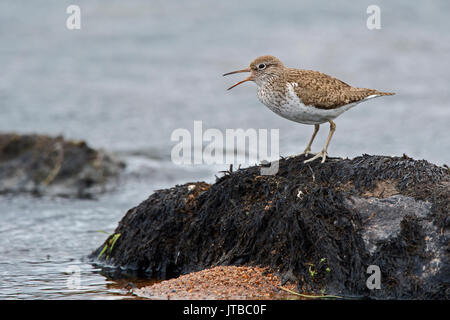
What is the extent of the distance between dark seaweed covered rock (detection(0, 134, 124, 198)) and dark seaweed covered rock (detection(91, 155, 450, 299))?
13.2 feet

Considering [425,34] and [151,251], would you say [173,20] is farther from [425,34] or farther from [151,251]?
[151,251]

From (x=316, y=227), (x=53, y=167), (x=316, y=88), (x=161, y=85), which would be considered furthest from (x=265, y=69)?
(x=161, y=85)

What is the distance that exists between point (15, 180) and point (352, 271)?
23.1 ft

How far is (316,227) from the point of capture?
5.70 meters

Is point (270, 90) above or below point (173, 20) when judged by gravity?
below

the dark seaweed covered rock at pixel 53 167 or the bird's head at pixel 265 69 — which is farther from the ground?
the bird's head at pixel 265 69

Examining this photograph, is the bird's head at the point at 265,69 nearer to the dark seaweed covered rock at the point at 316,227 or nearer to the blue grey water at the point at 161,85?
the dark seaweed covered rock at the point at 316,227

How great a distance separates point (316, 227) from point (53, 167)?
655 centimetres

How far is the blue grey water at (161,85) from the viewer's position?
862cm

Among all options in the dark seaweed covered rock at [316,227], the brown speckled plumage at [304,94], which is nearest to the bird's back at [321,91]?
the brown speckled plumage at [304,94]

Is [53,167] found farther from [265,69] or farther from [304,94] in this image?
[304,94]

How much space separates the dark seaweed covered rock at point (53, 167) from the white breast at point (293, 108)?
4803mm

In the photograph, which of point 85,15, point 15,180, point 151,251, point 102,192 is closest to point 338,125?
point 102,192
